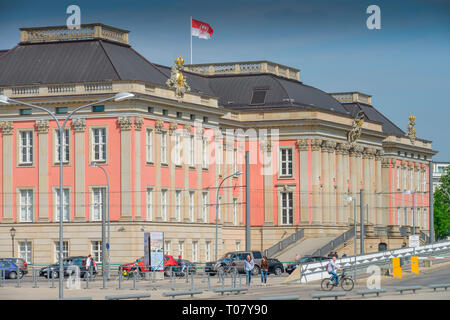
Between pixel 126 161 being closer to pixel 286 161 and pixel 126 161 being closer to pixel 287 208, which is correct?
pixel 286 161

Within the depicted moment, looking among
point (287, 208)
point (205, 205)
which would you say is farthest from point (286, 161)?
point (205, 205)

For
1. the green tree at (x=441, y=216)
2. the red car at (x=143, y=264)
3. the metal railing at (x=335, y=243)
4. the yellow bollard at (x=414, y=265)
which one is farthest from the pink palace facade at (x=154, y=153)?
the green tree at (x=441, y=216)

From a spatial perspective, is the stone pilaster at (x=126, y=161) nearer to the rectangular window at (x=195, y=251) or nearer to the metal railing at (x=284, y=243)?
the rectangular window at (x=195, y=251)

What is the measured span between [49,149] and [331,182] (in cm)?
3017

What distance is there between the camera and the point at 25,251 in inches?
3327

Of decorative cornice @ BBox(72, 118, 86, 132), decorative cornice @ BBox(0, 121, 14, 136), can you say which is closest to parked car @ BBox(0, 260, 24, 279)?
decorative cornice @ BBox(72, 118, 86, 132)

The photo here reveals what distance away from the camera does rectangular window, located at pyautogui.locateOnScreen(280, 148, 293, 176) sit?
103 m

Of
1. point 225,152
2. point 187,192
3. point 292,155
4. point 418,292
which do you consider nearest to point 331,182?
point 292,155

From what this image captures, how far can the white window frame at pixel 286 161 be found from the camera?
337 ft

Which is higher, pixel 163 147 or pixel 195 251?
pixel 163 147

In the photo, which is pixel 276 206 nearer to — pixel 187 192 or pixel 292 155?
pixel 292 155

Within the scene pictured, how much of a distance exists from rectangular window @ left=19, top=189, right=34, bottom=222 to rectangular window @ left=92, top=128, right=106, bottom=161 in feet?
18.8

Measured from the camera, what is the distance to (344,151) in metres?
109

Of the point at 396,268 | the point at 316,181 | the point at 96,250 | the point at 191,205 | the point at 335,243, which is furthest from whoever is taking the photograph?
the point at 316,181
